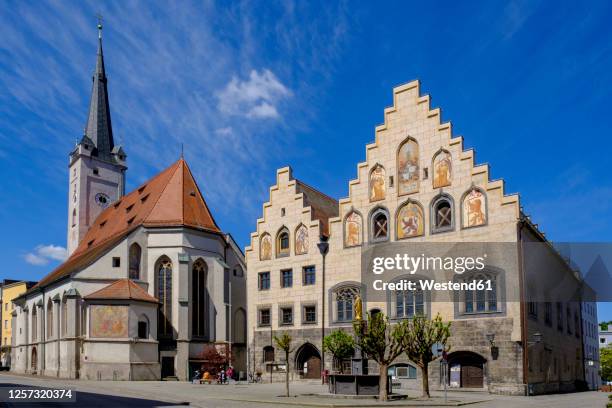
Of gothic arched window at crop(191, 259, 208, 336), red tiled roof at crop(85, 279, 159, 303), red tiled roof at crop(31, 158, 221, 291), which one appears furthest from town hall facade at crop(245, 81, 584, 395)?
red tiled roof at crop(31, 158, 221, 291)

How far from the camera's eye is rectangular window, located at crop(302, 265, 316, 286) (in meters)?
43.8

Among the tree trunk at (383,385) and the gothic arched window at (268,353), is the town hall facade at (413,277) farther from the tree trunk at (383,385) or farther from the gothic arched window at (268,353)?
the tree trunk at (383,385)

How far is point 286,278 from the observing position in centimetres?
4547

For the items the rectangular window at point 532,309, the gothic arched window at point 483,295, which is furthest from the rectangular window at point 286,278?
the rectangular window at point 532,309

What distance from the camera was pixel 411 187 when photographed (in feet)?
131

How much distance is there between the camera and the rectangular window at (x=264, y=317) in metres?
46.2

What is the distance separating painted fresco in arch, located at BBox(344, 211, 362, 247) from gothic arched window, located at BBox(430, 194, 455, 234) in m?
5.27

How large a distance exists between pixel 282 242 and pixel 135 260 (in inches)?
558

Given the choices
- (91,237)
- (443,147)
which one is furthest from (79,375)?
(443,147)

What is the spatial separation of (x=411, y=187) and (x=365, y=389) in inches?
558

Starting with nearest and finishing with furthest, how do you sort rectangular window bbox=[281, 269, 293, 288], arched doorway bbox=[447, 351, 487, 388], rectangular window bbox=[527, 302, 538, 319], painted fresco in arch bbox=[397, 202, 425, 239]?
1. rectangular window bbox=[527, 302, 538, 319]
2. arched doorway bbox=[447, 351, 487, 388]
3. painted fresco in arch bbox=[397, 202, 425, 239]
4. rectangular window bbox=[281, 269, 293, 288]

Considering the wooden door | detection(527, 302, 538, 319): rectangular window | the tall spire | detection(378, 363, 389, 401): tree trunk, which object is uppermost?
the tall spire

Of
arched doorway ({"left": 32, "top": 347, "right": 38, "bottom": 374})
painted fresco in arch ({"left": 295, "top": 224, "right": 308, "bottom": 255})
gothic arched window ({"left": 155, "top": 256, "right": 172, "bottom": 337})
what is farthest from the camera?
arched doorway ({"left": 32, "top": 347, "right": 38, "bottom": 374})

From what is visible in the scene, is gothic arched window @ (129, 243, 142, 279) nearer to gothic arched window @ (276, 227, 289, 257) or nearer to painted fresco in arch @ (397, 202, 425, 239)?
gothic arched window @ (276, 227, 289, 257)
